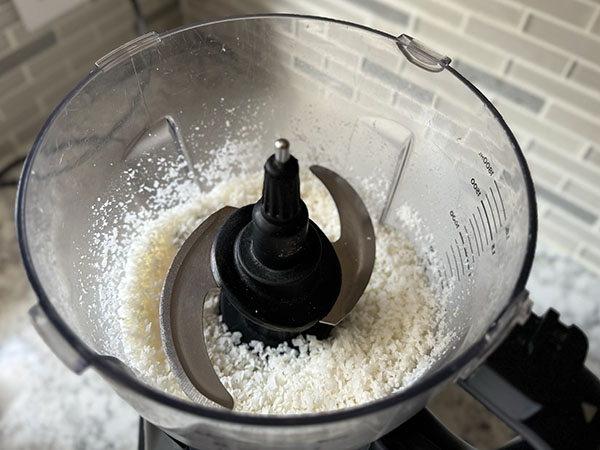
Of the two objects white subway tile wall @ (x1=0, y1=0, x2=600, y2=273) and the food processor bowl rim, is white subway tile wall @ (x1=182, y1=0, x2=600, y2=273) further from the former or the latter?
the food processor bowl rim

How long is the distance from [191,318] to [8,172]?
1.81ft

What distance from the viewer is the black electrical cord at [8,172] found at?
86 centimetres

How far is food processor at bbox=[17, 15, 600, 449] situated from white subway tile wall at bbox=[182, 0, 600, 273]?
0.14ft

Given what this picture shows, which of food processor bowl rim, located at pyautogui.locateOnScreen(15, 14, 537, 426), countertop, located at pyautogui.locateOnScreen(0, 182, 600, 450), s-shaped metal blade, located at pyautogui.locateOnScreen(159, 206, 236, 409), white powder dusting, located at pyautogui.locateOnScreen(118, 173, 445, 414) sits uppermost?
food processor bowl rim, located at pyautogui.locateOnScreen(15, 14, 537, 426)

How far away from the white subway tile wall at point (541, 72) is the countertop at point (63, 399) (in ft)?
0.44

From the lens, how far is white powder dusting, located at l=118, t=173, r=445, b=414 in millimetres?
466

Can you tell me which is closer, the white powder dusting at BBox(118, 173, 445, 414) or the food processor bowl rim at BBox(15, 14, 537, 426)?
the food processor bowl rim at BBox(15, 14, 537, 426)

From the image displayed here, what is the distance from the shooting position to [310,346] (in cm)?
49

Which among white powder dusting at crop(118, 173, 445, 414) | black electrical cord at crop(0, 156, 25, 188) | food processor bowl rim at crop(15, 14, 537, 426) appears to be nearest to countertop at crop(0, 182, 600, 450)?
black electrical cord at crop(0, 156, 25, 188)

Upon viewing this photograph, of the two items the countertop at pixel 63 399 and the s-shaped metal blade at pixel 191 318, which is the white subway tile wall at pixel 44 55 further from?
the s-shaped metal blade at pixel 191 318

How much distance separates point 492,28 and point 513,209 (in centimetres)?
36

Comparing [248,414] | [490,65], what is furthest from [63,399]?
[490,65]

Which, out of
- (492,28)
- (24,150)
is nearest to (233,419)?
(492,28)

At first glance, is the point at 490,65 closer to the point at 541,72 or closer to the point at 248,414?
the point at 541,72
